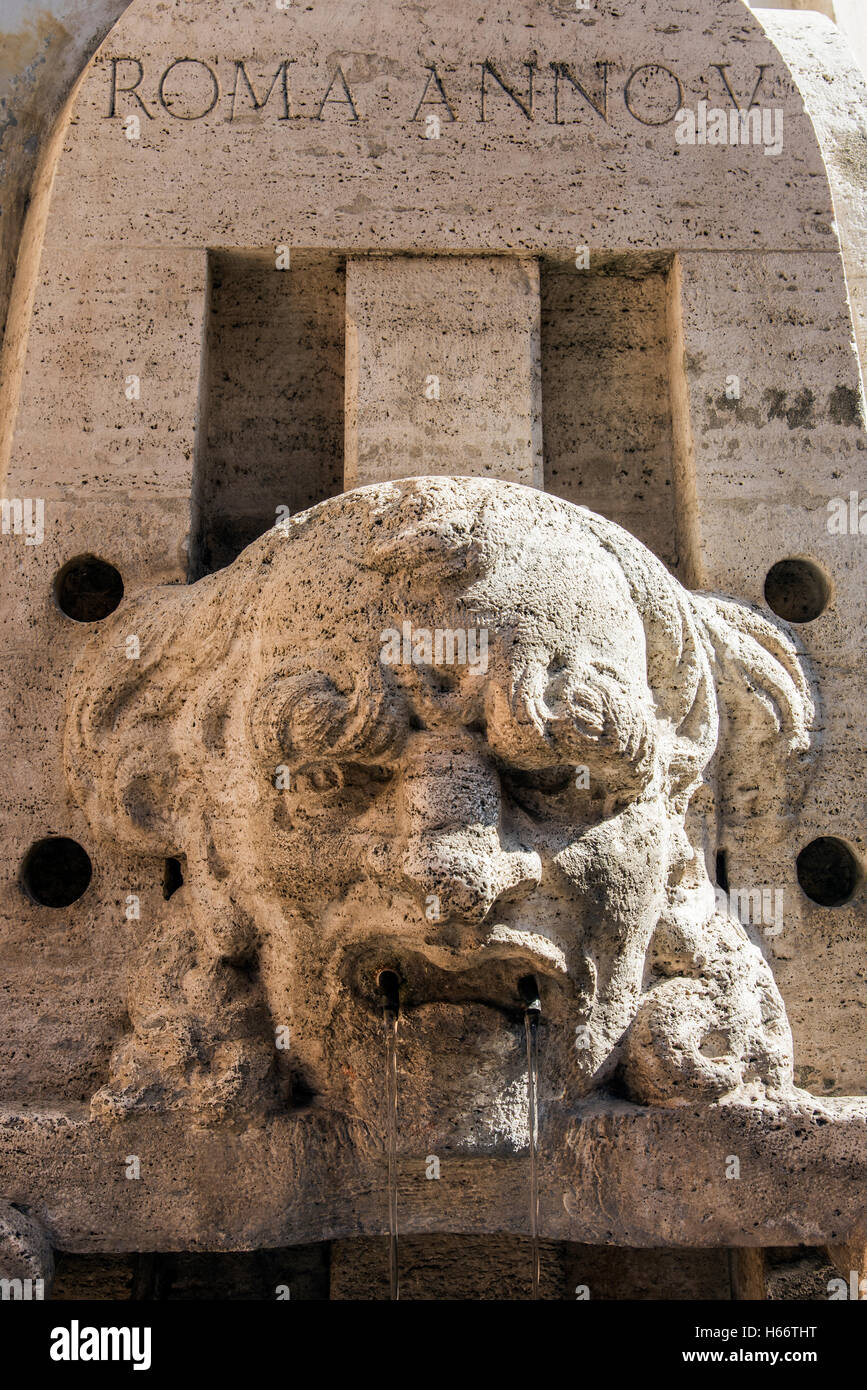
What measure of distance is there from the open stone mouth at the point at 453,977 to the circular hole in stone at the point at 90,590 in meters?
1.32

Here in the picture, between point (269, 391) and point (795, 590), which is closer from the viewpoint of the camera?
point (795, 590)

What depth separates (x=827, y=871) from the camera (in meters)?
3.54

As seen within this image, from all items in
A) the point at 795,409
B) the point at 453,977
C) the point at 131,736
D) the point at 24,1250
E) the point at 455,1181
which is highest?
the point at 795,409

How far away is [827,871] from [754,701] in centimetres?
56

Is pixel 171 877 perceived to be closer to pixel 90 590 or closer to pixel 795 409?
pixel 90 590

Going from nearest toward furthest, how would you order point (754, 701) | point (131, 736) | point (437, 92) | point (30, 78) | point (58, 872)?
point (131, 736) → point (754, 701) → point (58, 872) → point (437, 92) → point (30, 78)

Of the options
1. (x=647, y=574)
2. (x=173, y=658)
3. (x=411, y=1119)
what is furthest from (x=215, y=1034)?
(x=647, y=574)

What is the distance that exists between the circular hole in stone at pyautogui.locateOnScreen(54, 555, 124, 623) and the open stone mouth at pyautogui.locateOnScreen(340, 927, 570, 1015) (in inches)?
52.1

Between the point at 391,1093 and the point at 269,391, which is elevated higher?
the point at 269,391

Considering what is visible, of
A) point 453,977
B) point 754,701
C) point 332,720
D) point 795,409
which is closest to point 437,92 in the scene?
point 795,409

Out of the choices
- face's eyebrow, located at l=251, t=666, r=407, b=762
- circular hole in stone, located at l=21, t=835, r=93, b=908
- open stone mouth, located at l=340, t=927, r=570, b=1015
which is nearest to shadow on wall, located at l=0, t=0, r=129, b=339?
circular hole in stone, located at l=21, t=835, r=93, b=908

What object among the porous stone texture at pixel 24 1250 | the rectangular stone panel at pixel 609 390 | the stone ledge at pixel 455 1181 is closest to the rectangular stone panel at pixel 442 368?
the rectangular stone panel at pixel 609 390
